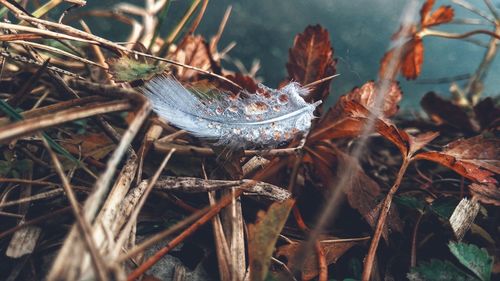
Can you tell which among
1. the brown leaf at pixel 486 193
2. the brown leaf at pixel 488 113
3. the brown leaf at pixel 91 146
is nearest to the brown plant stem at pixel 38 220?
the brown leaf at pixel 91 146

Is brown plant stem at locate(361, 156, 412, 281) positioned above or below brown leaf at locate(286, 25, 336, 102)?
below

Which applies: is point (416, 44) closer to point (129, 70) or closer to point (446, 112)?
point (446, 112)

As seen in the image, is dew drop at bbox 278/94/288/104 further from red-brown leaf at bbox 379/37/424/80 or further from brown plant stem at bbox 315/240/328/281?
red-brown leaf at bbox 379/37/424/80

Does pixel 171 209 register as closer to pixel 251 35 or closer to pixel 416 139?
pixel 416 139

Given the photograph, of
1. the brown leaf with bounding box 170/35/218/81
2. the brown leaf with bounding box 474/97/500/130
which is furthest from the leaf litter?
the brown leaf with bounding box 474/97/500/130

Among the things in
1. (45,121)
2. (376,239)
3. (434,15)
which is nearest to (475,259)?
(376,239)
